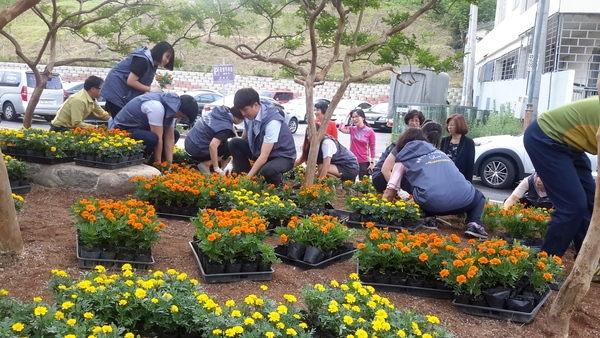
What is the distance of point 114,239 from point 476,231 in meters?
3.60

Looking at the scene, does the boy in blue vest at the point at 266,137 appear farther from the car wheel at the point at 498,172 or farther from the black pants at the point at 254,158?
the car wheel at the point at 498,172

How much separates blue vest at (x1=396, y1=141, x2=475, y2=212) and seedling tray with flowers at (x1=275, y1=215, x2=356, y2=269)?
1633 mm

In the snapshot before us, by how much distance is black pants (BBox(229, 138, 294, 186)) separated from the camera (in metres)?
6.88

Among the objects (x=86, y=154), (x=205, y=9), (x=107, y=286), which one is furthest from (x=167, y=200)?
(x=205, y=9)

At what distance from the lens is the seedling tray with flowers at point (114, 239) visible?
4.07 m

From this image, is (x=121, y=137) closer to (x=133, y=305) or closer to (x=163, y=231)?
(x=163, y=231)

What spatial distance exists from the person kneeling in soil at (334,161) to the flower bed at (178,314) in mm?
4901

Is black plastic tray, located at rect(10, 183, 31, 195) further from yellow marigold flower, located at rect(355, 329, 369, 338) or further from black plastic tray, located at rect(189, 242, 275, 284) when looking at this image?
yellow marigold flower, located at rect(355, 329, 369, 338)

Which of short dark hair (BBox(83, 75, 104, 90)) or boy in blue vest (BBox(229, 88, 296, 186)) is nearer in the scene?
boy in blue vest (BBox(229, 88, 296, 186))

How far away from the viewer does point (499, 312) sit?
12.7 feet

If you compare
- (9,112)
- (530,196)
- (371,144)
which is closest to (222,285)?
(530,196)

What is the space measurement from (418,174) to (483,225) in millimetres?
1012

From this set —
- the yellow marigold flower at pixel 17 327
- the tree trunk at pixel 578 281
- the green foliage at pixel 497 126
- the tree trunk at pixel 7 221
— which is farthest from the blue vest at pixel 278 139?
the green foliage at pixel 497 126

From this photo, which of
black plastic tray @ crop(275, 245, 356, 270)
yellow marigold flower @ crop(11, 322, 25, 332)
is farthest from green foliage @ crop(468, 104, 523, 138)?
yellow marigold flower @ crop(11, 322, 25, 332)
